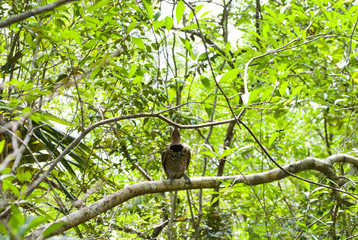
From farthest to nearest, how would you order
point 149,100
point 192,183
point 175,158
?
point 175,158, point 149,100, point 192,183

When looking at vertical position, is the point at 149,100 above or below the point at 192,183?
above

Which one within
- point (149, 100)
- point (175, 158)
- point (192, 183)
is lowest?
point (192, 183)

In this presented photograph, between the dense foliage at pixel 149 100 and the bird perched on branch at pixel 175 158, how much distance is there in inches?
4.0

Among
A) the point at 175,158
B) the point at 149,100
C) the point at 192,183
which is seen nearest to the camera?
the point at 192,183

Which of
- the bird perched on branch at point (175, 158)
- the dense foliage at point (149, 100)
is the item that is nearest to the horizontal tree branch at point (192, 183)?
the dense foliage at point (149, 100)

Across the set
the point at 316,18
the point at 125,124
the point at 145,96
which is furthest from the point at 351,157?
the point at 125,124

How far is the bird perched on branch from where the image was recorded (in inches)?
147

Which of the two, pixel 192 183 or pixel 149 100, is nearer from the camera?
pixel 192 183

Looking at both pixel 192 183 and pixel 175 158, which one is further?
pixel 175 158

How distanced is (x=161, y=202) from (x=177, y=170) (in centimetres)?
71

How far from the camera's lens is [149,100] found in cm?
316

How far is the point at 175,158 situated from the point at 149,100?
2.94 feet

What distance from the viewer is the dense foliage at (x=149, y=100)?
212 centimetres

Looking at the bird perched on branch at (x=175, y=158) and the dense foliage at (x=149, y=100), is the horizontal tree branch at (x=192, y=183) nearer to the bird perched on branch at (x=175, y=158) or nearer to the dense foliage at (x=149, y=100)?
the dense foliage at (x=149, y=100)
